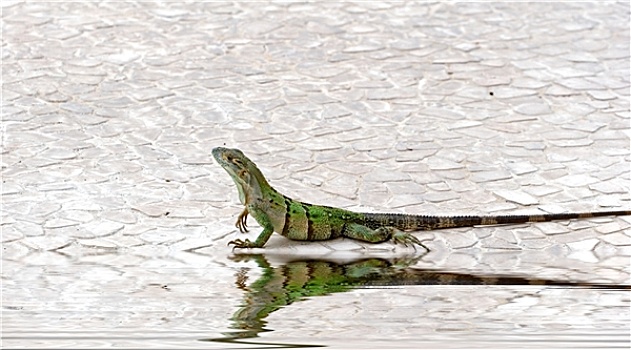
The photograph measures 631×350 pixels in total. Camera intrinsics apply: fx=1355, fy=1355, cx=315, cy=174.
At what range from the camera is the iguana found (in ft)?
24.4

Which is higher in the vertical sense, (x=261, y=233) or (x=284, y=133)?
(x=284, y=133)

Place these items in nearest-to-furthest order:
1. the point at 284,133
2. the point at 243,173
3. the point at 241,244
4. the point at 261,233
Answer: the point at 241,244 → the point at 261,233 → the point at 243,173 → the point at 284,133

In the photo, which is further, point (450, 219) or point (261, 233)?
point (450, 219)

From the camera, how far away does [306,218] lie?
7473 millimetres

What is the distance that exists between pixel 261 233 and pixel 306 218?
0.27m

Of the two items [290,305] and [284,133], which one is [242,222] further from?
[284,133]

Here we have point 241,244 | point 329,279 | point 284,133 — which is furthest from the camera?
point 284,133

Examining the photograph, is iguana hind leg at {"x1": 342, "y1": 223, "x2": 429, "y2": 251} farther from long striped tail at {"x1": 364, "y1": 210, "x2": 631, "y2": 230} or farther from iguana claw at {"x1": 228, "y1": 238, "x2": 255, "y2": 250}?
iguana claw at {"x1": 228, "y1": 238, "x2": 255, "y2": 250}

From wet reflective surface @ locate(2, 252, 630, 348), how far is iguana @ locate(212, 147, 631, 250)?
23 cm

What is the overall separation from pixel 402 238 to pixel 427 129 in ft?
5.83

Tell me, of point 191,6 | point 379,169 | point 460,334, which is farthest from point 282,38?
point 460,334

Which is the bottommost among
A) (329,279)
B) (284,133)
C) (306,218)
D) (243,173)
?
(329,279)

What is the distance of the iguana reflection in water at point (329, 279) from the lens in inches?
254

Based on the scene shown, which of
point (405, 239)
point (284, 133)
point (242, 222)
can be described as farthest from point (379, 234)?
point (284, 133)
